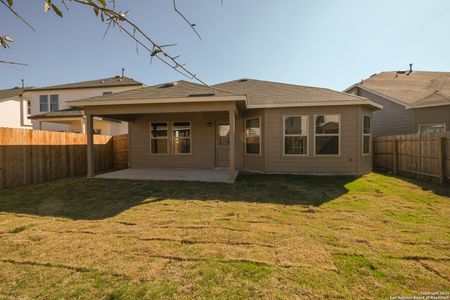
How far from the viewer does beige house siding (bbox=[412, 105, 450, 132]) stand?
10589 mm

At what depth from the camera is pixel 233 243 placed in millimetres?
3203

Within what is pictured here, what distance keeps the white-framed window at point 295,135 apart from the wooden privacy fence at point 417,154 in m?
3.97

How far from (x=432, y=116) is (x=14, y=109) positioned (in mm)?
30548

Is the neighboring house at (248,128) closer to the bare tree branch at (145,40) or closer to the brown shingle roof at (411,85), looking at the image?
the brown shingle roof at (411,85)

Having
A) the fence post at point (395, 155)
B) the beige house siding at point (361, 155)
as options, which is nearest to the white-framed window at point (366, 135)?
the beige house siding at point (361, 155)

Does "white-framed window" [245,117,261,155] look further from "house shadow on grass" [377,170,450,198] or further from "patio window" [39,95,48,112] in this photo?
"patio window" [39,95,48,112]

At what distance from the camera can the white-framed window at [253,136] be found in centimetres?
935

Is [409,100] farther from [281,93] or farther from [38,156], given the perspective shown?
[38,156]

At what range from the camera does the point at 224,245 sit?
10.3ft

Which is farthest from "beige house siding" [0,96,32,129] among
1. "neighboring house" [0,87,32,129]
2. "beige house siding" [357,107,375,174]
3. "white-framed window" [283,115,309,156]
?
"beige house siding" [357,107,375,174]

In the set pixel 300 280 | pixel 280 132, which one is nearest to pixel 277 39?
pixel 280 132

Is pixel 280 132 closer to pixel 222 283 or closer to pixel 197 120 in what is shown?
pixel 197 120

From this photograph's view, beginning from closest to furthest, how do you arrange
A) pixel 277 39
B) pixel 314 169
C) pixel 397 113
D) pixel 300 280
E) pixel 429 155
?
pixel 300 280, pixel 277 39, pixel 429 155, pixel 314 169, pixel 397 113

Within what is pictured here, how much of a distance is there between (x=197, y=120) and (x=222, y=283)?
870 centimetres
